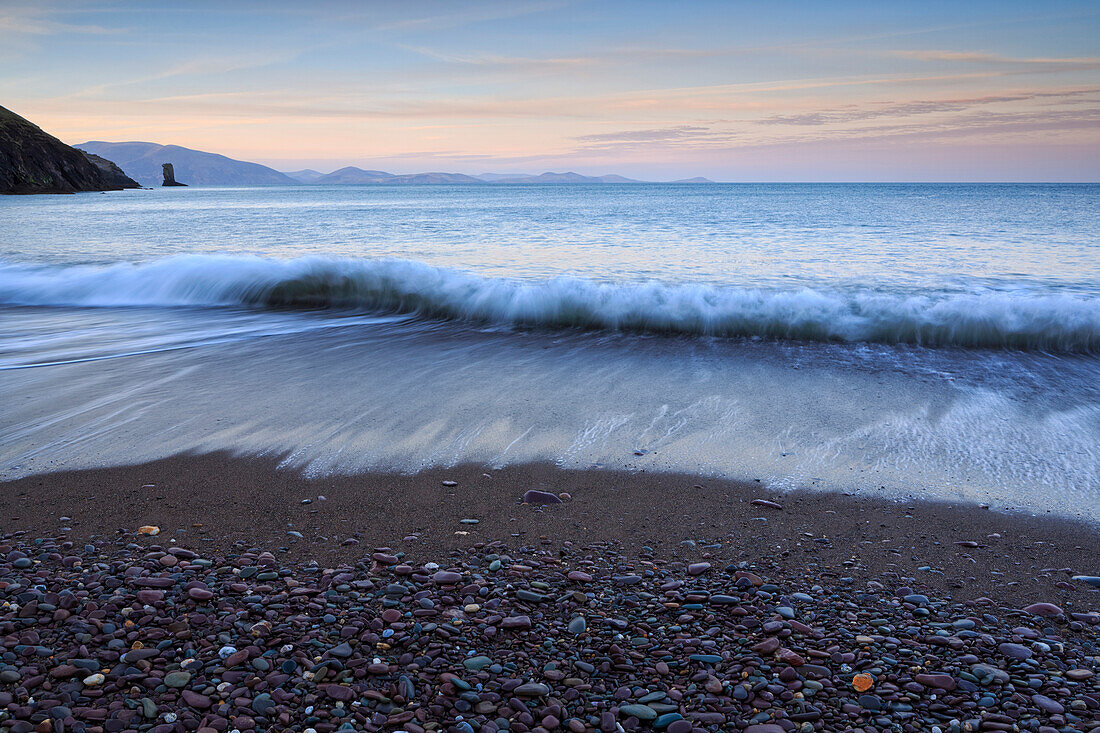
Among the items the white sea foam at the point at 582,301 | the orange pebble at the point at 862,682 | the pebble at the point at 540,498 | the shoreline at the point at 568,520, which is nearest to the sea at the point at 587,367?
the white sea foam at the point at 582,301

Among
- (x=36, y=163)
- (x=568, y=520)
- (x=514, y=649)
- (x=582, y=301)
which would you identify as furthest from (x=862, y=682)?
(x=36, y=163)

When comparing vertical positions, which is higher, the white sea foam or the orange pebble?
the white sea foam

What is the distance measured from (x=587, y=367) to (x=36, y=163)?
275ft

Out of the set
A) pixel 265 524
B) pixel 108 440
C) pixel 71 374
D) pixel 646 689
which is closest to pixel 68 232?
pixel 71 374

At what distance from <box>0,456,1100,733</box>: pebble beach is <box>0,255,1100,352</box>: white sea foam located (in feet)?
Result: 17.5

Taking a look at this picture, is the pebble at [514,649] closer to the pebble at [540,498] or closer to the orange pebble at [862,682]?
the orange pebble at [862,682]

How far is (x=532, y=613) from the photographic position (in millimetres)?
2635

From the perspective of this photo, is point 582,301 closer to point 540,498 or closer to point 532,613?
point 540,498

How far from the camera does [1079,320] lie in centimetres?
830

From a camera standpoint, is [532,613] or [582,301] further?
[582,301]

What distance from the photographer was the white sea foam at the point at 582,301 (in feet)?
27.4

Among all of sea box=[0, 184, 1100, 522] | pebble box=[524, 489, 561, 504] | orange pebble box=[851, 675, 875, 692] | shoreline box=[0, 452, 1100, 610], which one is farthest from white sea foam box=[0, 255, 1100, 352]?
orange pebble box=[851, 675, 875, 692]

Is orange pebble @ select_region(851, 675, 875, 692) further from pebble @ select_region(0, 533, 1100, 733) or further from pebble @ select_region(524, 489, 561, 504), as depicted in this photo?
pebble @ select_region(524, 489, 561, 504)

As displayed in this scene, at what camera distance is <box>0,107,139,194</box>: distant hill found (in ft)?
211
